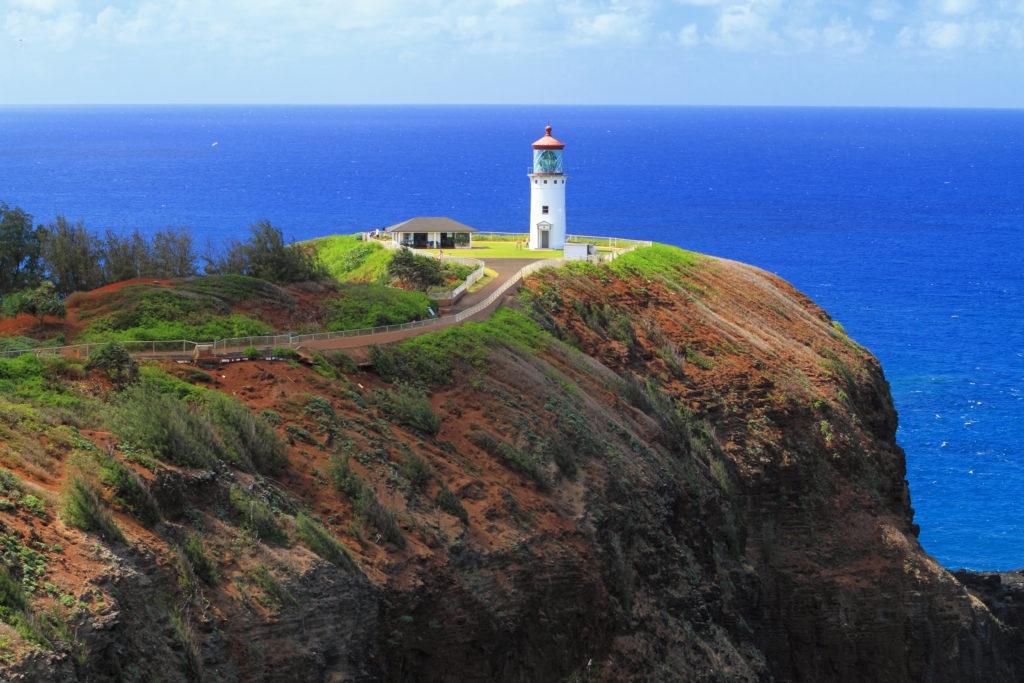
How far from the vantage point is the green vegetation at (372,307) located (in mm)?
37125

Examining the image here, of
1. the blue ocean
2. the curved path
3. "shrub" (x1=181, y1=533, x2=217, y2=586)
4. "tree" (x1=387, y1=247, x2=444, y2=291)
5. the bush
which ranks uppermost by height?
"tree" (x1=387, y1=247, x2=444, y2=291)

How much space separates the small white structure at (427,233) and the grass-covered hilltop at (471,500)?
1140 centimetres

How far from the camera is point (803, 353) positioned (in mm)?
49250

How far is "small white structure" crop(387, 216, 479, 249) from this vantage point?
2350 inches

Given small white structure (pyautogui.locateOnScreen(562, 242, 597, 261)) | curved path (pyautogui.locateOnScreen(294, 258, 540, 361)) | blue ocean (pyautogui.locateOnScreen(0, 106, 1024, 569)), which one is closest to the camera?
curved path (pyautogui.locateOnScreen(294, 258, 540, 361))

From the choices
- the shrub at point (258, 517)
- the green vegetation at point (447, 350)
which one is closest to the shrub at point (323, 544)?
the shrub at point (258, 517)

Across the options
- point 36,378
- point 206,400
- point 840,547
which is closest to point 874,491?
point 840,547

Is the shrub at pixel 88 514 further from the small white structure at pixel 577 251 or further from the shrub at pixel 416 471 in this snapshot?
the small white structure at pixel 577 251

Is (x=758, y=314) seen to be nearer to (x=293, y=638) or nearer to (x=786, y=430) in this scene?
(x=786, y=430)

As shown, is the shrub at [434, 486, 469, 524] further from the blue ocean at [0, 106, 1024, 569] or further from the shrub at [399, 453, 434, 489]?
the blue ocean at [0, 106, 1024, 569]

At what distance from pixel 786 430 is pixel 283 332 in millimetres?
19331

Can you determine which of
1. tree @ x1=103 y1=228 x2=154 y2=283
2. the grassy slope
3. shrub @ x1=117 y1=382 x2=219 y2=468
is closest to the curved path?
the grassy slope

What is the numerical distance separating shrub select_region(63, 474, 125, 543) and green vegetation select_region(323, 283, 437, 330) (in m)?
16.6

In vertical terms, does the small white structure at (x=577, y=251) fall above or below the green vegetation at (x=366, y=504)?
above
